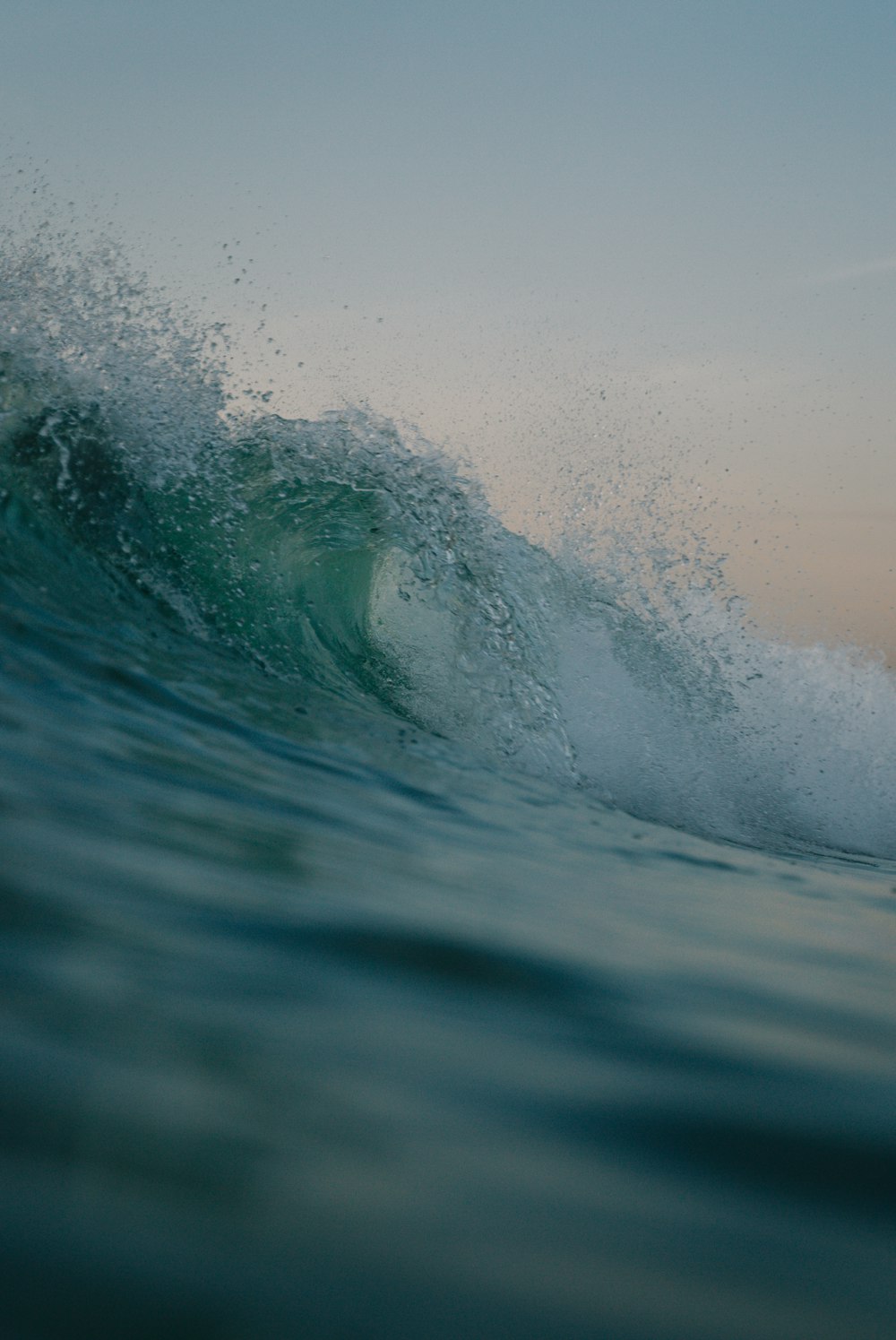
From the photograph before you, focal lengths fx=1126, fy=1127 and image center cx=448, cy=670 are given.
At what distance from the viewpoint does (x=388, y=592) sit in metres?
6.97

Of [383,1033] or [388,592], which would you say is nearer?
[383,1033]

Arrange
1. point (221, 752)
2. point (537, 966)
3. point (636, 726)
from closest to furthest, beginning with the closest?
point (537, 966), point (221, 752), point (636, 726)

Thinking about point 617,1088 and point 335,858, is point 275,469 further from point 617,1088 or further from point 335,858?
point 617,1088

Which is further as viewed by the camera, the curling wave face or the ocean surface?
the curling wave face

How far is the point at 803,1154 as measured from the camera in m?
1.08

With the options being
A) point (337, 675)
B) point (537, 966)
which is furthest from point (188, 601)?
point (537, 966)

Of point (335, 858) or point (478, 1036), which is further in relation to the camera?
point (335, 858)

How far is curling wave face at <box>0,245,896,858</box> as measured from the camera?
523 cm

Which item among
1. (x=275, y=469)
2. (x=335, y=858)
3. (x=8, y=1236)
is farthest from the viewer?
(x=275, y=469)

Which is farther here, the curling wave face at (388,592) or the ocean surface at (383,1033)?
the curling wave face at (388,592)

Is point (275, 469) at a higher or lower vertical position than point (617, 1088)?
higher

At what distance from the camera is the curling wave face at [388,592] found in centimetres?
523

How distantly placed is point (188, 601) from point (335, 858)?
3.20 meters

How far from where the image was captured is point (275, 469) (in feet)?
22.5
